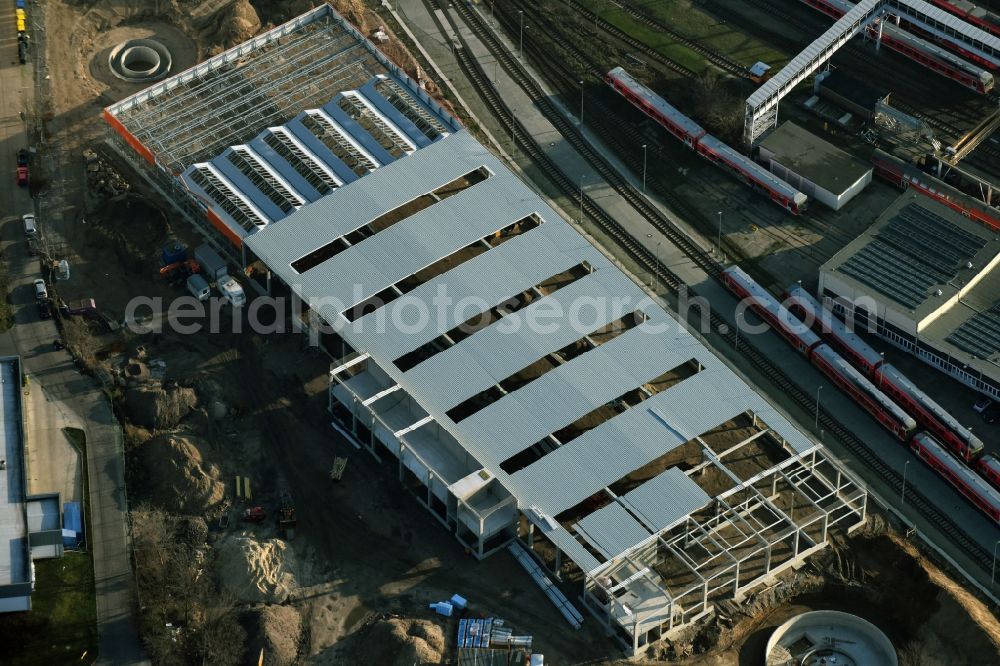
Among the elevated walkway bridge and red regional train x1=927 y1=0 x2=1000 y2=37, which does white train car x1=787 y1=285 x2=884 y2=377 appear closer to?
the elevated walkway bridge

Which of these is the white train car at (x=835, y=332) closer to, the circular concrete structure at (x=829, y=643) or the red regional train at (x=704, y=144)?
the red regional train at (x=704, y=144)

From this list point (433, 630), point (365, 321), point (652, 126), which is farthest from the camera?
point (652, 126)

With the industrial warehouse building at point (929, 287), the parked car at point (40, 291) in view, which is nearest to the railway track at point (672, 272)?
the industrial warehouse building at point (929, 287)

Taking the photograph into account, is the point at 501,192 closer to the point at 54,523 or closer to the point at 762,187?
the point at 762,187

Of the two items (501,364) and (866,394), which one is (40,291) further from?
(866,394)

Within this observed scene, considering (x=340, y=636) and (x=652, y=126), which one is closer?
(x=340, y=636)

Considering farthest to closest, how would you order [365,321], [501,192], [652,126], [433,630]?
1. [652,126]
2. [501,192]
3. [365,321]
4. [433,630]

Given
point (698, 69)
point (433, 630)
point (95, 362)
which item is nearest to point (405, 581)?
point (433, 630)
